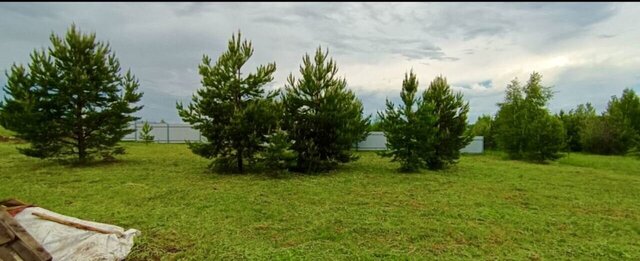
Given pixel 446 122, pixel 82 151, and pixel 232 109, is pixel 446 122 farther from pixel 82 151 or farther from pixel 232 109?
pixel 82 151

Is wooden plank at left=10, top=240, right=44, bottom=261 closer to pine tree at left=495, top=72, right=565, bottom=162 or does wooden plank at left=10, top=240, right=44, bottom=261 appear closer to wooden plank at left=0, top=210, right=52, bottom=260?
wooden plank at left=0, top=210, right=52, bottom=260

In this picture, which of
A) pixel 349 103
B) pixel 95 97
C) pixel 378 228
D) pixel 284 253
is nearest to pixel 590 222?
pixel 378 228

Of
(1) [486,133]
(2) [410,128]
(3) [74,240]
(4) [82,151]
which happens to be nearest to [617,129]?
(1) [486,133]

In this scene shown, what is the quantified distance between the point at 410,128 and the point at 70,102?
982 cm

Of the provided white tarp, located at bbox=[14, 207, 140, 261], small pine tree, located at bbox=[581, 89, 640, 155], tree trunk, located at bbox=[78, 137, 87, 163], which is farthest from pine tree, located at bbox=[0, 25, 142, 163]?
small pine tree, located at bbox=[581, 89, 640, 155]

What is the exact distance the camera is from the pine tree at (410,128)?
11.2 m

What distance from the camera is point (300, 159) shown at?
1053 cm

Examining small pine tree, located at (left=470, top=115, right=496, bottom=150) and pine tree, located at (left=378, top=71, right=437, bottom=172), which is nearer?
pine tree, located at (left=378, top=71, right=437, bottom=172)

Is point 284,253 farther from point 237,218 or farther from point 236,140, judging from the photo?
point 236,140

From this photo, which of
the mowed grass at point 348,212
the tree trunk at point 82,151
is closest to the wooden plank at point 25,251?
the mowed grass at point 348,212

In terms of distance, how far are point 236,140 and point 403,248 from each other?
6412 millimetres

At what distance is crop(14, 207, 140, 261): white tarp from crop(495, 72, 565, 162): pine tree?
1707cm

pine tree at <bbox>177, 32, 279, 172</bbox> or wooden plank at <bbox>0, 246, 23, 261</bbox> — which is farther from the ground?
pine tree at <bbox>177, 32, 279, 172</bbox>

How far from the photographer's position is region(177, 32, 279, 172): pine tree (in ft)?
32.0
